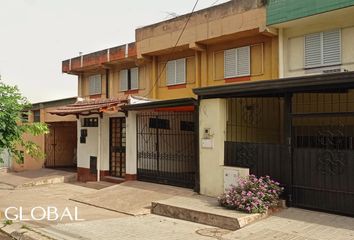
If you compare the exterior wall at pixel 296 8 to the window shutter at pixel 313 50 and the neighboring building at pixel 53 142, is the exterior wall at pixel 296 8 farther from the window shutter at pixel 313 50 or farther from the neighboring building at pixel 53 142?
the neighboring building at pixel 53 142

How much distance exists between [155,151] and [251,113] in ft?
12.6

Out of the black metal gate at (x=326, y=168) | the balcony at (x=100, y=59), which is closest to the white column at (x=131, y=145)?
A: the balcony at (x=100, y=59)

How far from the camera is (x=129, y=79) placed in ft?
60.4

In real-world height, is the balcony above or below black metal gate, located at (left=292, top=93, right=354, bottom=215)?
above

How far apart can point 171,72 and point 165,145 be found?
3366 millimetres

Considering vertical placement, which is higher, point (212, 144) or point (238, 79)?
point (238, 79)

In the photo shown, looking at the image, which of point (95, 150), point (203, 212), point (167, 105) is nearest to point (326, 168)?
point (203, 212)

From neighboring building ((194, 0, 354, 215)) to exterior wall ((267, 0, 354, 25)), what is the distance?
0.09ft

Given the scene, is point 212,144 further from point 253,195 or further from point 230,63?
point 230,63

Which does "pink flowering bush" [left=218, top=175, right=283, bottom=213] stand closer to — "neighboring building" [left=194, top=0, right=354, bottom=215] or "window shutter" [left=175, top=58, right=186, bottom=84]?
"neighboring building" [left=194, top=0, right=354, bottom=215]

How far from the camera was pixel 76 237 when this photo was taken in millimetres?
8516

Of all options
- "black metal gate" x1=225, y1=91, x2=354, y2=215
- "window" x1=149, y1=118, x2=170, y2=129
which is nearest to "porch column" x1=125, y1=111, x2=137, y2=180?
"window" x1=149, y1=118, x2=170, y2=129

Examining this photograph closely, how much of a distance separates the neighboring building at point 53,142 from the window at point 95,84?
2.41 m

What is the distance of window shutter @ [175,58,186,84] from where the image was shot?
52.7ft
